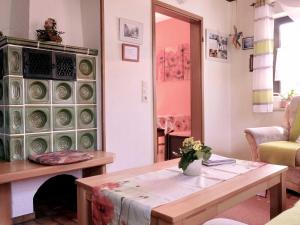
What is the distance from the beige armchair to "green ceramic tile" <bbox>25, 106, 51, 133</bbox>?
1939 mm

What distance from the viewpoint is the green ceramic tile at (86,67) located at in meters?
2.40

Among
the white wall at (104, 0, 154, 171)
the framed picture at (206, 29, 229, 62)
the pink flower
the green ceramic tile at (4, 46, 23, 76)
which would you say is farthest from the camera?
the framed picture at (206, 29, 229, 62)

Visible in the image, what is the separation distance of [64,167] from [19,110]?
56 cm

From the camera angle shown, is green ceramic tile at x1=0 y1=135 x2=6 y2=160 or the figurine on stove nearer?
green ceramic tile at x1=0 y1=135 x2=6 y2=160

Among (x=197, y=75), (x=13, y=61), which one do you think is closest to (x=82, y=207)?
Result: (x=13, y=61)

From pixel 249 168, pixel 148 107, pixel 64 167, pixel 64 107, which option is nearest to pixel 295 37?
pixel 148 107

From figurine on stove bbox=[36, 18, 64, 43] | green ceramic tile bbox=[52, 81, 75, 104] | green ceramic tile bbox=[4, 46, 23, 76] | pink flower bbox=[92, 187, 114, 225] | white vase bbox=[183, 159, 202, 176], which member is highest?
figurine on stove bbox=[36, 18, 64, 43]

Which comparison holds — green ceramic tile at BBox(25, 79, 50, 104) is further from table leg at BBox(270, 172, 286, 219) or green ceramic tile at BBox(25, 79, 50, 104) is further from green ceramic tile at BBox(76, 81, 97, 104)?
table leg at BBox(270, 172, 286, 219)

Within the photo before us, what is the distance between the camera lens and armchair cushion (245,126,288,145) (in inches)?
108

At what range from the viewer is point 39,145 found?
2.19 metres

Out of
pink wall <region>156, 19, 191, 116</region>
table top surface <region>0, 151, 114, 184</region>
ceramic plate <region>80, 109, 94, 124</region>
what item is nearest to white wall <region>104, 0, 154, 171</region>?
ceramic plate <region>80, 109, 94, 124</region>

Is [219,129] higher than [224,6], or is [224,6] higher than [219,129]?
[224,6]

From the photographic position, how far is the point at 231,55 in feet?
13.0

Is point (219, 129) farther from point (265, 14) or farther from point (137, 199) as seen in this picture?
point (137, 199)
